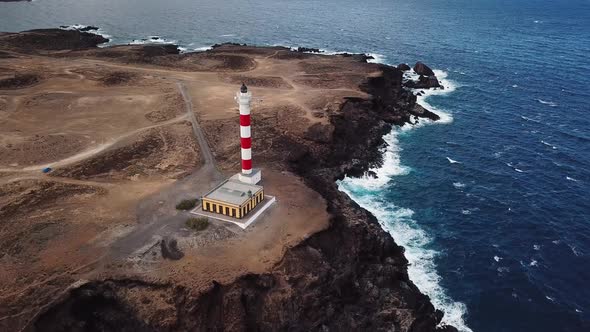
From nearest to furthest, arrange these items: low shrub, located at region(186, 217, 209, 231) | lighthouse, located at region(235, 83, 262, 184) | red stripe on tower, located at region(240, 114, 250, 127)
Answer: low shrub, located at region(186, 217, 209, 231), lighthouse, located at region(235, 83, 262, 184), red stripe on tower, located at region(240, 114, 250, 127)

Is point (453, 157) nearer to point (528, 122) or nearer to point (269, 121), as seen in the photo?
point (528, 122)

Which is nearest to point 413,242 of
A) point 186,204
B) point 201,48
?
point 186,204

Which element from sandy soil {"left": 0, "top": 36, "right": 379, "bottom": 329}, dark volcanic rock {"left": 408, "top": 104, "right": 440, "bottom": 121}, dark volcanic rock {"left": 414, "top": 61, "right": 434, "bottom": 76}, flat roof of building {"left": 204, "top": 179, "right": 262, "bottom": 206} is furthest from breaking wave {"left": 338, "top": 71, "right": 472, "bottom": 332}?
dark volcanic rock {"left": 414, "top": 61, "right": 434, "bottom": 76}

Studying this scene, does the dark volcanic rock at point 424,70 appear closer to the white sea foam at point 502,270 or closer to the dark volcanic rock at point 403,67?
the dark volcanic rock at point 403,67

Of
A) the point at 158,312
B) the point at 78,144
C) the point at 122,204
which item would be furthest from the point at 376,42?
the point at 158,312

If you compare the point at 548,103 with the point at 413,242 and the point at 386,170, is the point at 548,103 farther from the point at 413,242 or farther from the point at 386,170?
the point at 413,242

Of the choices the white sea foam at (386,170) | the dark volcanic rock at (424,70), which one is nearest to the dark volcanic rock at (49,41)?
the dark volcanic rock at (424,70)

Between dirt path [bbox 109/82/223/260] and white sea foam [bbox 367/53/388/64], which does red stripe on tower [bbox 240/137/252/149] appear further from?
white sea foam [bbox 367/53/388/64]
